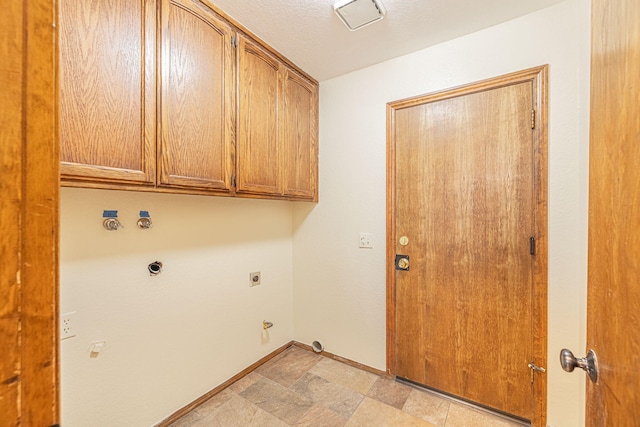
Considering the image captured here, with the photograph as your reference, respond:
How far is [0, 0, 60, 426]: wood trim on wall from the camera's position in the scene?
0.38 meters

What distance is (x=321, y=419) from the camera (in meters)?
1.54

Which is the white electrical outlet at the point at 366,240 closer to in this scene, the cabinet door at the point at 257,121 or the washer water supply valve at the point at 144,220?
the cabinet door at the point at 257,121

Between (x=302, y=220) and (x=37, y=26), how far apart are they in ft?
6.54

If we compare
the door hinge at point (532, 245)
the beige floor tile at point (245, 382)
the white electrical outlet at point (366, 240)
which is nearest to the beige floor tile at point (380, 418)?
the beige floor tile at point (245, 382)

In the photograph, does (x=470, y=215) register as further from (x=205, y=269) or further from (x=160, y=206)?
(x=160, y=206)

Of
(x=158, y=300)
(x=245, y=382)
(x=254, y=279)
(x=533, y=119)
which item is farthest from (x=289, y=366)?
(x=533, y=119)

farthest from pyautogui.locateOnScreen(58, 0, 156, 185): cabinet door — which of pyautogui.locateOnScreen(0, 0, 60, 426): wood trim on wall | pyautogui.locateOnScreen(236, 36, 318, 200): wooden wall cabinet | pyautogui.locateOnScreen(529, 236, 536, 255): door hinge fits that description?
pyautogui.locateOnScreen(529, 236, 536, 255): door hinge

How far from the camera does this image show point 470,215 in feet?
5.29

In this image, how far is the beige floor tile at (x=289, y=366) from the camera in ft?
6.30

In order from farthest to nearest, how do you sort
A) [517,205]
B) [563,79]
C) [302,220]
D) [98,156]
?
[302,220]
[517,205]
[563,79]
[98,156]

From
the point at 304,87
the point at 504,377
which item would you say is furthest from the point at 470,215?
the point at 304,87

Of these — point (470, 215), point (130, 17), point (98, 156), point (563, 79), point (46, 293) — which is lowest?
point (46, 293)

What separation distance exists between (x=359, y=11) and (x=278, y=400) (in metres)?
2.40

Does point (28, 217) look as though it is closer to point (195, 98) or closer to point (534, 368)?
point (195, 98)
